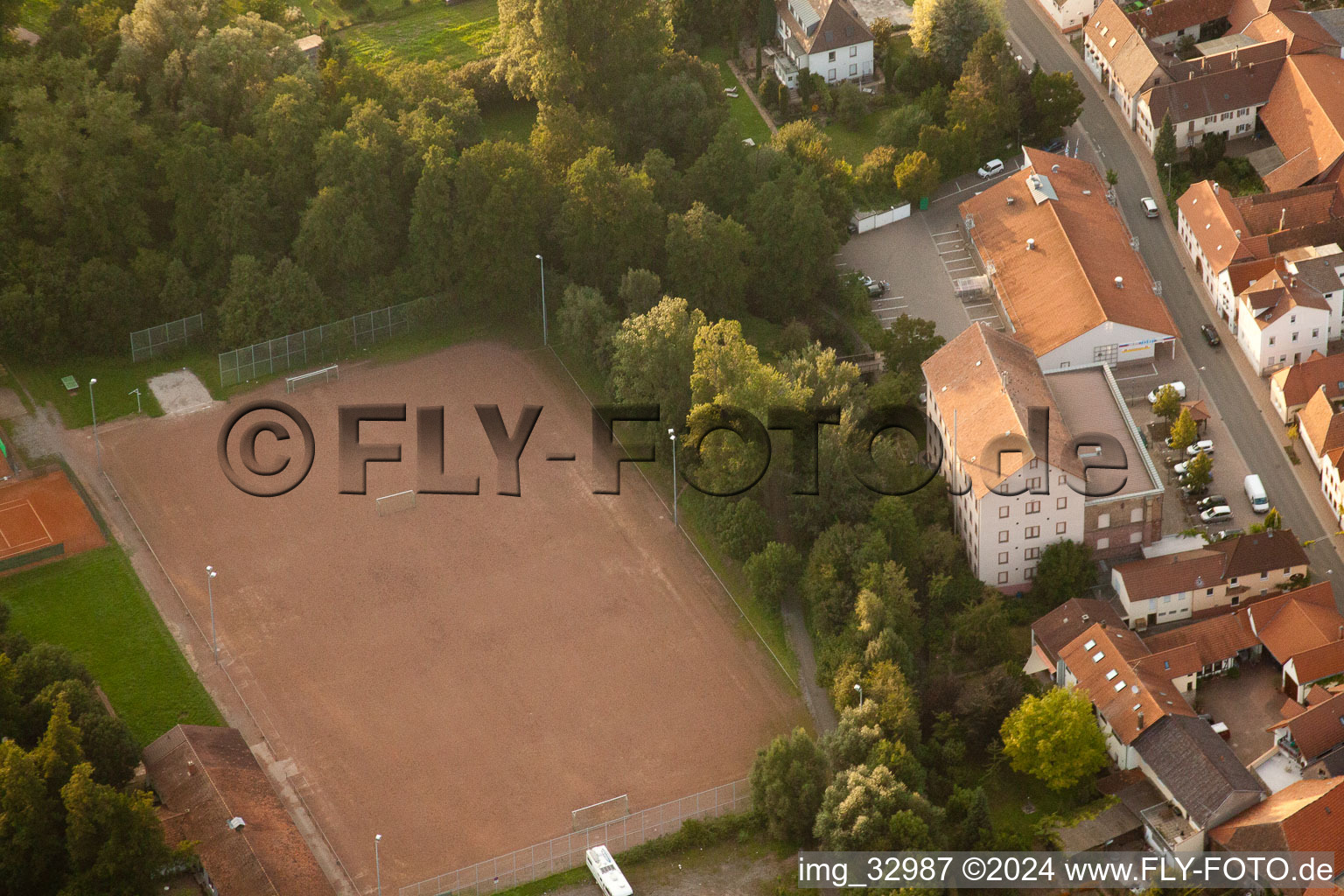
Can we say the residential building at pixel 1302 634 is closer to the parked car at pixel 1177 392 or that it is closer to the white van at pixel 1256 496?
the white van at pixel 1256 496

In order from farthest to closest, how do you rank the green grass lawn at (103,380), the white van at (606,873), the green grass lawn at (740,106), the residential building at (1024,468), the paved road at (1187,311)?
the green grass lawn at (740,106)
the green grass lawn at (103,380)
the paved road at (1187,311)
the residential building at (1024,468)
the white van at (606,873)

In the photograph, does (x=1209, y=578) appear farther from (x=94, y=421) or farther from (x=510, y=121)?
(x=94, y=421)

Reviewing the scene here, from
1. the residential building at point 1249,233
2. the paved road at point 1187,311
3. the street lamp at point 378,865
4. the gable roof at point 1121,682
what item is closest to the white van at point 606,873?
the street lamp at point 378,865

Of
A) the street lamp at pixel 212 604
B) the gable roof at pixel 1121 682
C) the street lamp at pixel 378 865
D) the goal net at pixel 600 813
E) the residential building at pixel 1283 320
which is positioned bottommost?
the gable roof at pixel 1121 682

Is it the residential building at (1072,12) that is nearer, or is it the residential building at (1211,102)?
the residential building at (1211,102)

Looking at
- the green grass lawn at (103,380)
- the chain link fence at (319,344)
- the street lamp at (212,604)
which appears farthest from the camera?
the chain link fence at (319,344)

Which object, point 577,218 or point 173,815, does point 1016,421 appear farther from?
point 173,815

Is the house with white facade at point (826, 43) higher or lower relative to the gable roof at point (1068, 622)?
higher
